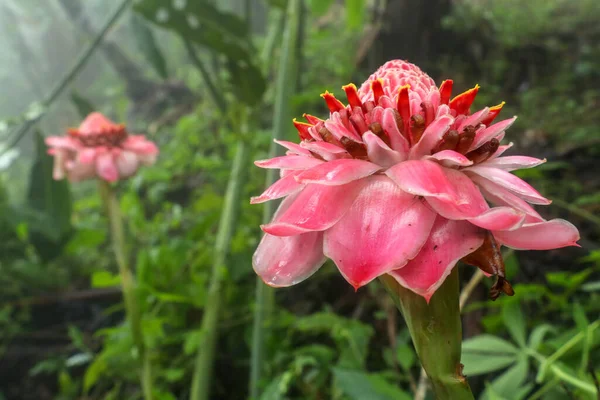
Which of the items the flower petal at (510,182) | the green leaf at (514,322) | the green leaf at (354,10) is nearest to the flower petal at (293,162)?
the flower petal at (510,182)

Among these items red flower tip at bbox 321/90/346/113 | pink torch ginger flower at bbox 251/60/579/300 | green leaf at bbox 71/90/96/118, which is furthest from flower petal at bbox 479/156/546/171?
green leaf at bbox 71/90/96/118

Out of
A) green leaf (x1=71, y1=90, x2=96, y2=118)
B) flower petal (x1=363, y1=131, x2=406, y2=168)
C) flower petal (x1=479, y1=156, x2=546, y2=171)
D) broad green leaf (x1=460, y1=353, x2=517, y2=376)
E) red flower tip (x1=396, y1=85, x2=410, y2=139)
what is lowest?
broad green leaf (x1=460, y1=353, x2=517, y2=376)

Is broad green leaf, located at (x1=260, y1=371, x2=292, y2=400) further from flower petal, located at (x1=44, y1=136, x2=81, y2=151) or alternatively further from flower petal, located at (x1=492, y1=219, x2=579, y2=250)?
flower petal, located at (x1=44, y1=136, x2=81, y2=151)

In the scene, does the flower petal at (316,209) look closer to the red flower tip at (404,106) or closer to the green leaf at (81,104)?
the red flower tip at (404,106)

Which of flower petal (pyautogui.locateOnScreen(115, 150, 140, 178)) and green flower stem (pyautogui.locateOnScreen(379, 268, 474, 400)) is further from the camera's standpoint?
flower petal (pyautogui.locateOnScreen(115, 150, 140, 178))

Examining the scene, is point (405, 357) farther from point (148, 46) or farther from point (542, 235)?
point (148, 46)

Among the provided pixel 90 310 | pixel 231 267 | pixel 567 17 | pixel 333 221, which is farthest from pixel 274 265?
pixel 567 17

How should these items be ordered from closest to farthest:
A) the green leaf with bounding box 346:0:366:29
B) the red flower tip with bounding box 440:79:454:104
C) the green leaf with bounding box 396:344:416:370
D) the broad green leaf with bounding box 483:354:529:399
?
the red flower tip with bounding box 440:79:454:104 → the broad green leaf with bounding box 483:354:529:399 → the green leaf with bounding box 396:344:416:370 → the green leaf with bounding box 346:0:366:29
